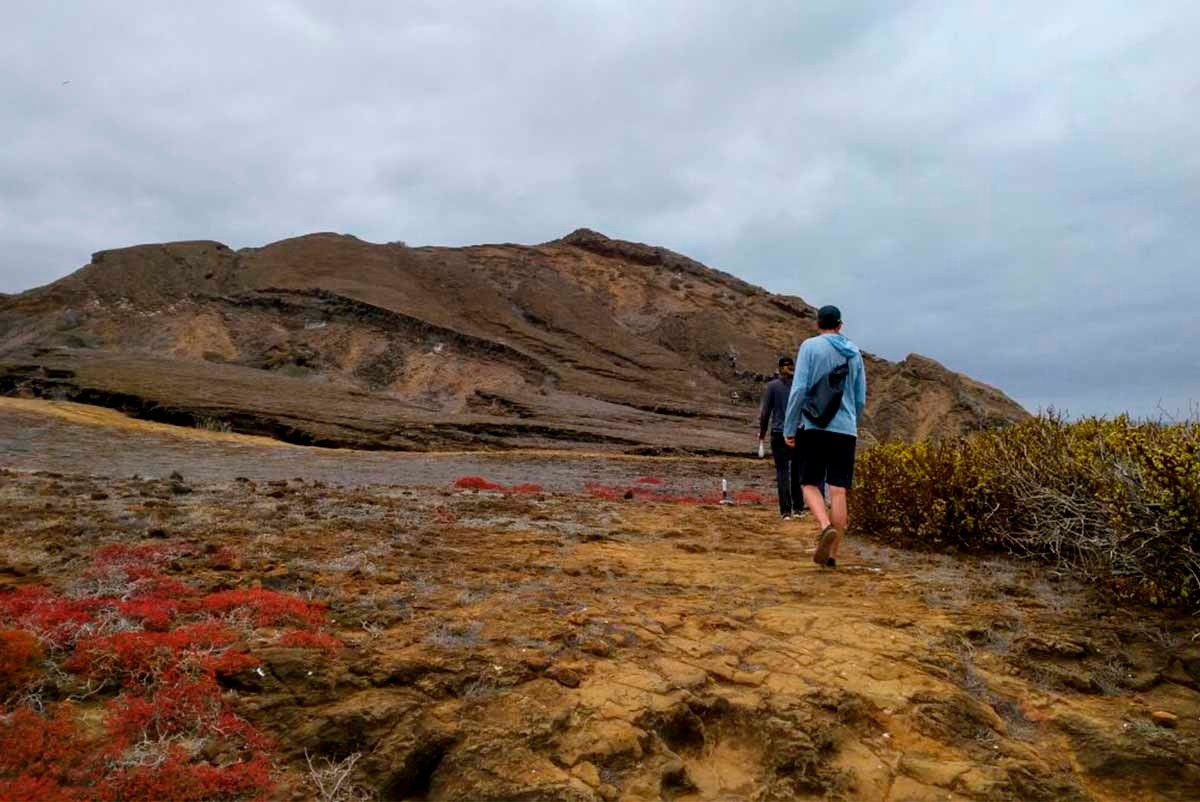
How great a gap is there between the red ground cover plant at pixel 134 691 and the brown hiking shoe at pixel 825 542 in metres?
3.32

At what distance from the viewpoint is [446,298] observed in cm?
4447

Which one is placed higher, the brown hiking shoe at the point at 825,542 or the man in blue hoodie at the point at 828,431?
the man in blue hoodie at the point at 828,431

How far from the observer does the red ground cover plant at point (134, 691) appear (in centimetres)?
237

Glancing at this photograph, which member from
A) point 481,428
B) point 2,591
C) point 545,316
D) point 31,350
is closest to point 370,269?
point 545,316

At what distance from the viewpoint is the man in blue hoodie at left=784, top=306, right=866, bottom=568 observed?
557cm

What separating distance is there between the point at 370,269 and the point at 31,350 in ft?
60.2


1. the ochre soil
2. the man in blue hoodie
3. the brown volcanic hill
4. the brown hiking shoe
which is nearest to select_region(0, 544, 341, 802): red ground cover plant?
the ochre soil

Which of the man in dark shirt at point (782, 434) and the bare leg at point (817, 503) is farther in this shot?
the man in dark shirt at point (782, 434)

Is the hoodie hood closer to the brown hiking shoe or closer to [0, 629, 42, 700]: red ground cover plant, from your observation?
the brown hiking shoe

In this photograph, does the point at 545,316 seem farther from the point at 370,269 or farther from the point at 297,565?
the point at 297,565

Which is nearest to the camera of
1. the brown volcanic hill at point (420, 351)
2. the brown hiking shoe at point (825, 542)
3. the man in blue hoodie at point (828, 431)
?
the brown hiking shoe at point (825, 542)

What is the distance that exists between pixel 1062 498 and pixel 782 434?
3712 mm

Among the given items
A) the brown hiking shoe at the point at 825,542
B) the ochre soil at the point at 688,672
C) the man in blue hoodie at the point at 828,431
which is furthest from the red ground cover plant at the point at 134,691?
the man in blue hoodie at the point at 828,431

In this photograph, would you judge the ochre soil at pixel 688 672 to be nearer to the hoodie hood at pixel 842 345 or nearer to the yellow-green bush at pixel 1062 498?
the yellow-green bush at pixel 1062 498
